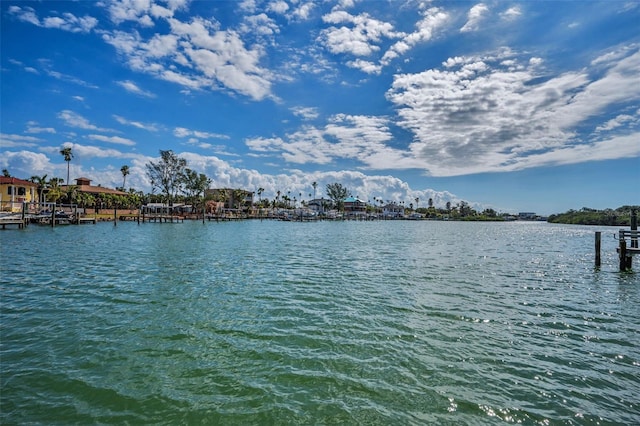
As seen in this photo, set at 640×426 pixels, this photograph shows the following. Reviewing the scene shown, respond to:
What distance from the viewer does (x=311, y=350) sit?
879cm

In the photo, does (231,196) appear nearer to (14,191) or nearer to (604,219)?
(14,191)

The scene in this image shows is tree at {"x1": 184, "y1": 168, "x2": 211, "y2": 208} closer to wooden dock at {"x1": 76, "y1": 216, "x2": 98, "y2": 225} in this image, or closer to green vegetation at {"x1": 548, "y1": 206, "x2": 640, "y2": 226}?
wooden dock at {"x1": 76, "y1": 216, "x2": 98, "y2": 225}

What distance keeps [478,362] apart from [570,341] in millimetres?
3998

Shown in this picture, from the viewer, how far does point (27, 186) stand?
2881 inches

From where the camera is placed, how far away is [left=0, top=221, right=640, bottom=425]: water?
244 inches

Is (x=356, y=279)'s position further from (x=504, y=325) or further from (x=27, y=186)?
(x=27, y=186)

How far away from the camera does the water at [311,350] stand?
6199 millimetres

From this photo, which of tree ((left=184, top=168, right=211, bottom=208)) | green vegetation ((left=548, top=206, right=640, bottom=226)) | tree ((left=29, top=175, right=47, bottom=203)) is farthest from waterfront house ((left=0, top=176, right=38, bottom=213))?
green vegetation ((left=548, top=206, right=640, bottom=226))

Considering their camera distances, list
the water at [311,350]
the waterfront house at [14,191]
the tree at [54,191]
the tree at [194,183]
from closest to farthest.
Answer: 1. the water at [311,350]
2. the waterfront house at [14,191]
3. the tree at [54,191]
4. the tree at [194,183]

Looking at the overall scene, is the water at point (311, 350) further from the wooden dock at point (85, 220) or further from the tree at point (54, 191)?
the tree at point (54, 191)

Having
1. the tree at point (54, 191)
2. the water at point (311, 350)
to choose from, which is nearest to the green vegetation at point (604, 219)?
the water at point (311, 350)

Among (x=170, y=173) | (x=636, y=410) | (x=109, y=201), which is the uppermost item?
(x=170, y=173)

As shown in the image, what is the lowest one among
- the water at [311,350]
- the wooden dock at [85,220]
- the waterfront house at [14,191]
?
the water at [311,350]

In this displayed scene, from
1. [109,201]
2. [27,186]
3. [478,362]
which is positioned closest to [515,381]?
[478,362]
